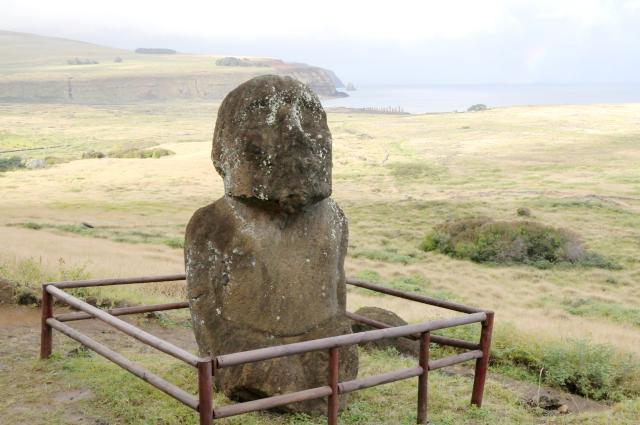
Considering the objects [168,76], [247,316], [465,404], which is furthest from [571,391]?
[168,76]

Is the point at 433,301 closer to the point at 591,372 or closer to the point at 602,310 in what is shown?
the point at 591,372

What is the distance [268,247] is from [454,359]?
1.97 m

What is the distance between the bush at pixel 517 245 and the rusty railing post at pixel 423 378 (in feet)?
67.0

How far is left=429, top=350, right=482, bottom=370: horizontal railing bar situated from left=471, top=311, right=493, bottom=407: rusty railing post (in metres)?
0.07

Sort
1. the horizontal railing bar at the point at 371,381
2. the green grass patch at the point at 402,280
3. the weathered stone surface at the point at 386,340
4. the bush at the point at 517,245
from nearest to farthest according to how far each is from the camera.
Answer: the horizontal railing bar at the point at 371,381 → the weathered stone surface at the point at 386,340 → the green grass patch at the point at 402,280 → the bush at the point at 517,245

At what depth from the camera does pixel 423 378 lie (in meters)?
6.54

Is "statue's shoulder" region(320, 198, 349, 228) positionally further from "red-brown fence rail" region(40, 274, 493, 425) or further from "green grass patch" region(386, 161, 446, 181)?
"green grass patch" region(386, 161, 446, 181)

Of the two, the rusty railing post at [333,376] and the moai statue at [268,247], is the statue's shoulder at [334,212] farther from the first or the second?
the rusty railing post at [333,376]

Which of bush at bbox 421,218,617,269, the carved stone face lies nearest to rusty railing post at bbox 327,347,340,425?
the carved stone face

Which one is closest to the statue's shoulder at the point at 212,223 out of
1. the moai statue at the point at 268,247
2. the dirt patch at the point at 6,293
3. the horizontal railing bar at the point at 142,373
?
the moai statue at the point at 268,247

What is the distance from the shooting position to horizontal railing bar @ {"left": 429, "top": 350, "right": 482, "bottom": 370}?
259 inches

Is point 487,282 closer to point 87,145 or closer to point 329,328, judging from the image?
point 329,328

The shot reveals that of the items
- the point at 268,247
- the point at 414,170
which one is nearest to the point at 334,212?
the point at 268,247

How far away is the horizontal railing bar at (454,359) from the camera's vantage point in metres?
6.59
